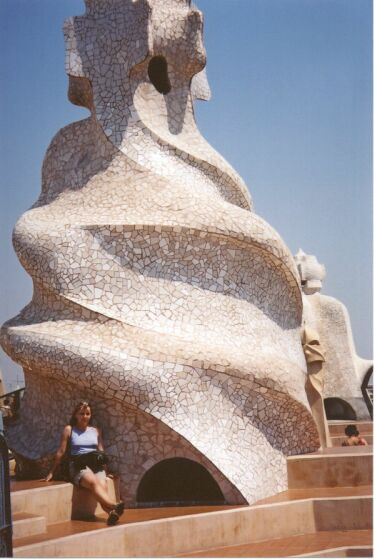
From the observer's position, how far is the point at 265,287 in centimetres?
977

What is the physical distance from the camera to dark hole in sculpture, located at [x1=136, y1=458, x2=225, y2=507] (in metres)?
8.54

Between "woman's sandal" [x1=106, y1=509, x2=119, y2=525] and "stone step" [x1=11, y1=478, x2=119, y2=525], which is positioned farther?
"stone step" [x1=11, y1=478, x2=119, y2=525]

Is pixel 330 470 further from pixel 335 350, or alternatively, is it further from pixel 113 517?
pixel 335 350

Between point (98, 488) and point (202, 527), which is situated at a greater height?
point (98, 488)

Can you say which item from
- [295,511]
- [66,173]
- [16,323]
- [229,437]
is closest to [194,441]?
[229,437]

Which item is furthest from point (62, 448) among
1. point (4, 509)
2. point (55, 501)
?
point (4, 509)

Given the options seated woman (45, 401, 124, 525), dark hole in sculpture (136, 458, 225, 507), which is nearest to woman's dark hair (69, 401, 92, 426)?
seated woman (45, 401, 124, 525)

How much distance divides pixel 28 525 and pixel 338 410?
38.7 feet

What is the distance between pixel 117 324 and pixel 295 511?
248cm

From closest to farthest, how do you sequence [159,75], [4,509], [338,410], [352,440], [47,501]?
1. [4,509]
2. [47,501]
3. [159,75]
4. [352,440]
5. [338,410]

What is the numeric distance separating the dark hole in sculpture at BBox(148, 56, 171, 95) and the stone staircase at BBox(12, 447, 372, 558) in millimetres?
4961

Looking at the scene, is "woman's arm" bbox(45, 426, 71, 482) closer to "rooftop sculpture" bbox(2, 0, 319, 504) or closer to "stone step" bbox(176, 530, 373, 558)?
"rooftop sculpture" bbox(2, 0, 319, 504)

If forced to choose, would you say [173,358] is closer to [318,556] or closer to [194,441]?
[194,441]

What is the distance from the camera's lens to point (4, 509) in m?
5.94
